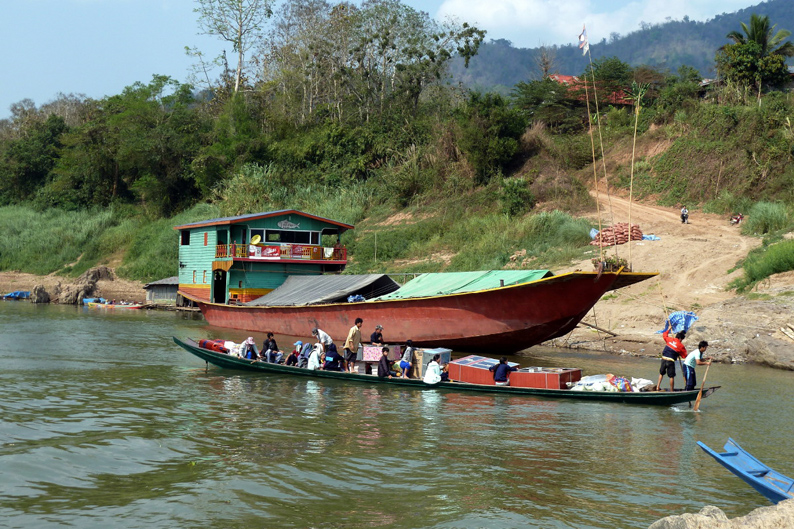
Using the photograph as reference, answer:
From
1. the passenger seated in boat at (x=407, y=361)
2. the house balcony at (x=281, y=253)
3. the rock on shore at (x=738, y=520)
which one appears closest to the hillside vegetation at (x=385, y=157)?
the house balcony at (x=281, y=253)

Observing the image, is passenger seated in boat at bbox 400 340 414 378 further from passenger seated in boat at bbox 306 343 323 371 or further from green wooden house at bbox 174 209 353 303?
green wooden house at bbox 174 209 353 303

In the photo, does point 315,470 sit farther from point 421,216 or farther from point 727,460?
point 421,216

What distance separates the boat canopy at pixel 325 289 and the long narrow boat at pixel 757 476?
56.1ft

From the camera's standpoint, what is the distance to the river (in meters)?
8.45

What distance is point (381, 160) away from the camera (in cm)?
5138

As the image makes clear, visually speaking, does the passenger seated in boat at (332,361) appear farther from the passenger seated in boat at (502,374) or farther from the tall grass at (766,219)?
the tall grass at (766,219)

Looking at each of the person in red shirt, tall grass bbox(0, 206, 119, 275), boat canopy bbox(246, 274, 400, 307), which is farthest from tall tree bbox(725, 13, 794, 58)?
tall grass bbox(0, 206, 119, 275)

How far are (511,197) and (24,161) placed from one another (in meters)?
48.8

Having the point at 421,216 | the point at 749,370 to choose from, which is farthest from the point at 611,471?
the point at 421,216

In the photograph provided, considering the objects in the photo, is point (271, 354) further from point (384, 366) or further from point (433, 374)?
point (433, 374)

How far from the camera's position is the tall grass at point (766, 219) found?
29.2m

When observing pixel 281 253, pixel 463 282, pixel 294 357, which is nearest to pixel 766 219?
pixel 463 282

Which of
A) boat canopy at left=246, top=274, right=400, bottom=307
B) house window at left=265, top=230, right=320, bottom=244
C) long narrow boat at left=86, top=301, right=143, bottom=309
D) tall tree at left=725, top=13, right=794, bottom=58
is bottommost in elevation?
long narrow boat at left=86, top=301, right=143, bottom=309

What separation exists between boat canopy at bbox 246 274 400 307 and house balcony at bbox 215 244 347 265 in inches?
48.1
